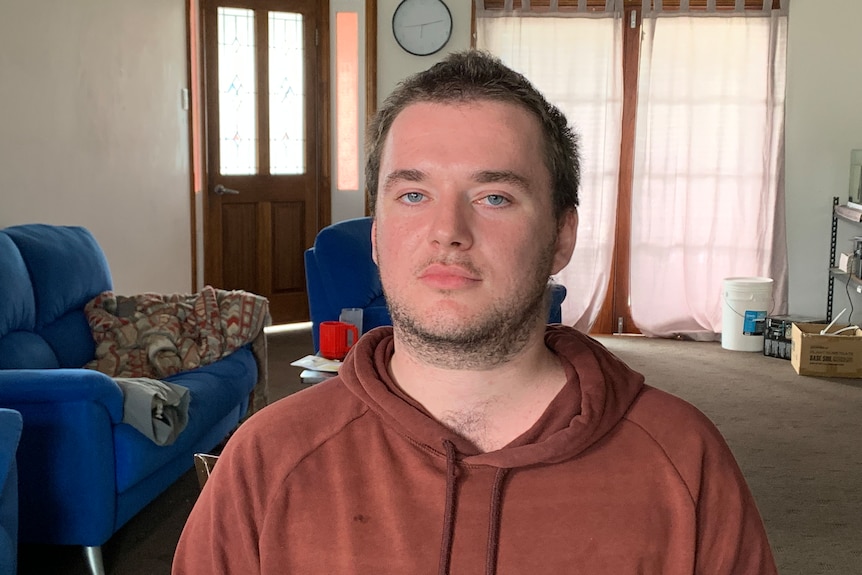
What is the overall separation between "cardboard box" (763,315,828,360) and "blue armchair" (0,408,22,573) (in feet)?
14.9

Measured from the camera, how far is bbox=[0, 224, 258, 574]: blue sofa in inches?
106

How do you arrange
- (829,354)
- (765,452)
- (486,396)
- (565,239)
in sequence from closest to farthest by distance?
1. (486,396)
2. (565,239)
3. (765,452)
4. (829,354)

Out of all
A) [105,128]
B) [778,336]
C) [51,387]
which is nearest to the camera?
[51,387]

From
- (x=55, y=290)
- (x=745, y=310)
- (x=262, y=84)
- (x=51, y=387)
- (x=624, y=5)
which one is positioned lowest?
(x=745, y=310)

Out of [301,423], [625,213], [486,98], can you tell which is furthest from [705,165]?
[301,423]

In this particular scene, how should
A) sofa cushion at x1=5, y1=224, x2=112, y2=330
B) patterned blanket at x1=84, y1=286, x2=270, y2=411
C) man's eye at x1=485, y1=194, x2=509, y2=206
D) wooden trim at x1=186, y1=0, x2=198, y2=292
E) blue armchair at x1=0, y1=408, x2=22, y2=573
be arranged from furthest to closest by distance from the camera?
wooden trim at x1=186, y1=0, x2=198, y2=292 → patterned blanket at x1=84, y1=286, x2=270, y2=411 → sofa cushion at x1=5, y1=224, x2=112, y2=330 → blue armchair at x1=0, y1=408, x2=22, y2=573 → man's eye at x1=485, y1=194, x2=509, y2=206

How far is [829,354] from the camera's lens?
5410mm

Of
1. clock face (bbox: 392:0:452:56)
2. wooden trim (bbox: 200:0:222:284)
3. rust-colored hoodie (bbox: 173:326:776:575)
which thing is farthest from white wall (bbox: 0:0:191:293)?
rust-colored hoodie (bbox: 173:326:776:575)

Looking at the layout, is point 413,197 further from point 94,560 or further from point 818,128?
point 818,128

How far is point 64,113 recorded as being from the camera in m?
4.30

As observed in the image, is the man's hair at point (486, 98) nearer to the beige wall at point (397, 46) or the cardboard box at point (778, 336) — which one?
the cardboard box at point (778, 336)

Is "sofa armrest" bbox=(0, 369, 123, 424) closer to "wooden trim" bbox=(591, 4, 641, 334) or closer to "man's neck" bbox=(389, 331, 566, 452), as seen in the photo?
"man's neck" bbox=(389, 331, 566, 452)

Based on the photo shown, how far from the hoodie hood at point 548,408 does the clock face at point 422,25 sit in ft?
17.3

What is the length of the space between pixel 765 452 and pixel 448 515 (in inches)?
129
